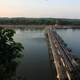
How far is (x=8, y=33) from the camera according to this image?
16828 millimetres

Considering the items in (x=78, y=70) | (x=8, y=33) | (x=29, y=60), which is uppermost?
(x=8, y=33)

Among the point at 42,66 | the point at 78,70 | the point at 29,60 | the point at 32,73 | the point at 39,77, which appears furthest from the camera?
the point at 29,60

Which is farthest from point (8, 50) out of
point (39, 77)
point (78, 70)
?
point (78, 70)

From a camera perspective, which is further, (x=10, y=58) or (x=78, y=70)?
(x=10, y=58)

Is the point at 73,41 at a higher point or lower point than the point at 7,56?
lower

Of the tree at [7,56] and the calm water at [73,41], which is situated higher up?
the tree at [7,56]

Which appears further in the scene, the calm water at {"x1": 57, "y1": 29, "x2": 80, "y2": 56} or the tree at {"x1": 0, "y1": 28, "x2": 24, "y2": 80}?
the calm water at {"x1": 57, "y1": 29, "x2": 80, "y2": 56}

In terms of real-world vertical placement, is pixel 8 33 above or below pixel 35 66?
above

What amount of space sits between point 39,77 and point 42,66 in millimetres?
3159

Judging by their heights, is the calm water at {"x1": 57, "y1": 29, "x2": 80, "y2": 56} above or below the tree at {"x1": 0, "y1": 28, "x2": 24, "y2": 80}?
below

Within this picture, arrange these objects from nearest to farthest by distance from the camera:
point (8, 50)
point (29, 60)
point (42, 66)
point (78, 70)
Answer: point (78, 70) < point (8, 50) < point (42, 66) < point (29, 60)

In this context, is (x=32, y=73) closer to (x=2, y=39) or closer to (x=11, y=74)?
(x=11, y=74)

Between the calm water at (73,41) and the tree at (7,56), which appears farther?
the calm water at (73,41)

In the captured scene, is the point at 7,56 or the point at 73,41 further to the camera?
the point at 73,41
